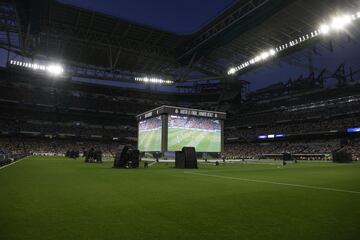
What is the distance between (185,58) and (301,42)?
18288 mm

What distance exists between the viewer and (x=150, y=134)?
153ft

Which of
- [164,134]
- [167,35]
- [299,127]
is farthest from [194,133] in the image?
[299,127]

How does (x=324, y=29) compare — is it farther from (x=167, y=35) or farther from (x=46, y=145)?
(x=46, y=145)

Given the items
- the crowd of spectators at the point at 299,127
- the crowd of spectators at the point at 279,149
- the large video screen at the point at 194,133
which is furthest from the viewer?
the crowd of spectators at the point at 299,127

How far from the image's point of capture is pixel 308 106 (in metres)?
69.8

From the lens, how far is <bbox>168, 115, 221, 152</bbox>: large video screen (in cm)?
4162

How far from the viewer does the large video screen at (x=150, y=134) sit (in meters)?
43.0

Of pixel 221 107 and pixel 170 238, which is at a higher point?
pixel 221 107

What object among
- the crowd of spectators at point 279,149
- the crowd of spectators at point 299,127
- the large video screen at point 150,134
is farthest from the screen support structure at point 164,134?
the crowd of spectators at point 299,127

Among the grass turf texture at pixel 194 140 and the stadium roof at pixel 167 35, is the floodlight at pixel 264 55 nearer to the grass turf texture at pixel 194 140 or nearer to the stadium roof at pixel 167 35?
the stadium roof at pixel 167 35

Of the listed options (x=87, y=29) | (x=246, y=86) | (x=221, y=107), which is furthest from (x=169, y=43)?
(x=246, y=86)

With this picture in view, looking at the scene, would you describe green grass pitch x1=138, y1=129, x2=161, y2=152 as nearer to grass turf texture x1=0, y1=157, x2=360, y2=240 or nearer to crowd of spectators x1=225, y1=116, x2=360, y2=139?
grass turf texture x1=0, y1=157, x2=360, y2=240

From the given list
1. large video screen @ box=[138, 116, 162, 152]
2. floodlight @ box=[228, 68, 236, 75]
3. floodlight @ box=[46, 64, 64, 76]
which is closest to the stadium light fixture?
floodlight @ box=[228, 68, 236, 75]

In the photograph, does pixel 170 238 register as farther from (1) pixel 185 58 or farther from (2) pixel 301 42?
(1) pixel 185 58
